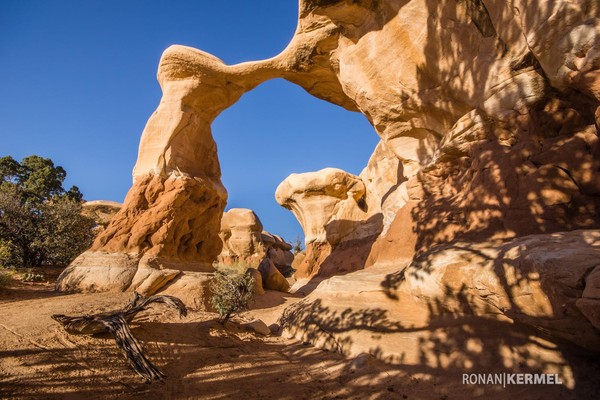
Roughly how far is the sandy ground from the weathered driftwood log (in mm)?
94

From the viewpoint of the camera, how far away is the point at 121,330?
4074 millimetres

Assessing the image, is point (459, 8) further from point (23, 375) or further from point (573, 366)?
point (23, 375)

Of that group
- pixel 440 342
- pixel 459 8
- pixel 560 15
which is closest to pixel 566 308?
pixel 440 342

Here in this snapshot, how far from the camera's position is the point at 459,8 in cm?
744

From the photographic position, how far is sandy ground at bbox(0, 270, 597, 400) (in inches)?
125

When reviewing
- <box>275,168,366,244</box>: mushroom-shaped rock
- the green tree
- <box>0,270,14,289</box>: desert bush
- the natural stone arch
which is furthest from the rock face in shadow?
<box>0,270,14,289</box>: desert bush

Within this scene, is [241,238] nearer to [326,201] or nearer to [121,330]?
[326,201]

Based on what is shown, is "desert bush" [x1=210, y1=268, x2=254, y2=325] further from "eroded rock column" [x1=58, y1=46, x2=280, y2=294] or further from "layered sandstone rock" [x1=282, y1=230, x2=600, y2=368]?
"layered sandstone rock" [x1=282, y1=230, x2=600, y2=368]

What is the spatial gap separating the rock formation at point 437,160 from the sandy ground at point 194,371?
2.06ft

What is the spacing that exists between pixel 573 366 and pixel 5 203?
19.0 m

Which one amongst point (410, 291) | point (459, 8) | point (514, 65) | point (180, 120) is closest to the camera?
point (410, 291)

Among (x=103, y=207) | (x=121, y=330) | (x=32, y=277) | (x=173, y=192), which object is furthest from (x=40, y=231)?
(x=121, y=330)

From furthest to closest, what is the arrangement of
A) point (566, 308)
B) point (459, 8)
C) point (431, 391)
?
point (459, 8) → point (431, 391) → point (566, 308)

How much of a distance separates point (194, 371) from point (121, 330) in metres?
1.08
